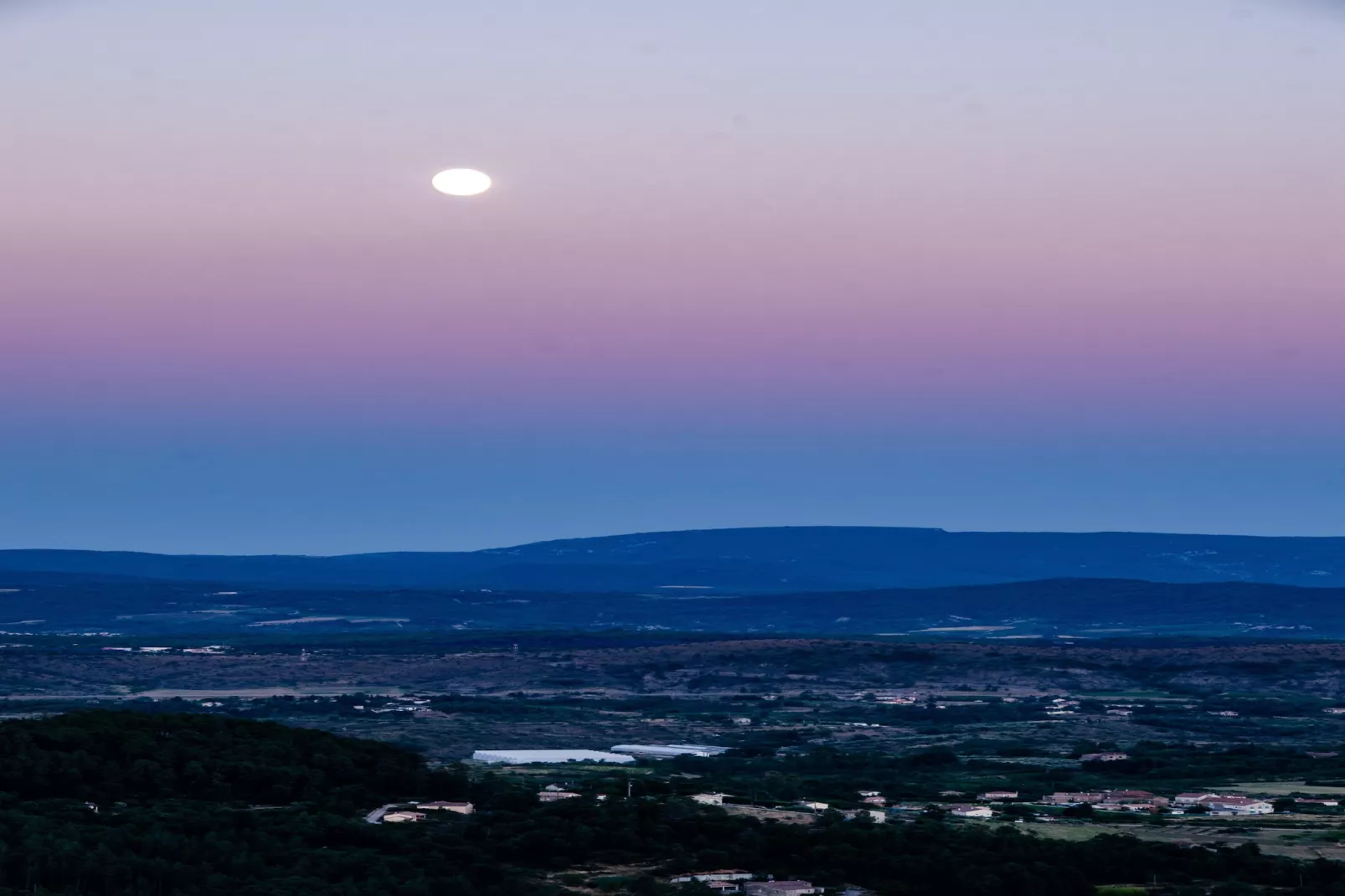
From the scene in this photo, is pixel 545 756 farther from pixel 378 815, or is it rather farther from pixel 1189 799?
pixel 378 815

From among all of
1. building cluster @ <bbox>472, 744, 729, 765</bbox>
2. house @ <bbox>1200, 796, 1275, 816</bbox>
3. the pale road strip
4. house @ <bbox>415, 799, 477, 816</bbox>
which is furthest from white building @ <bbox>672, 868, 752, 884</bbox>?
building cluster @ <bbox>472, 744, 729, 765</bbox>

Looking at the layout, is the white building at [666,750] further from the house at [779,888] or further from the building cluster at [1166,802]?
the house at [779,888]

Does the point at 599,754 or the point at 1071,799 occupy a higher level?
the point at 1071,799

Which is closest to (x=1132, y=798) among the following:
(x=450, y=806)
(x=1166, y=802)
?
(x=1166, y=802)

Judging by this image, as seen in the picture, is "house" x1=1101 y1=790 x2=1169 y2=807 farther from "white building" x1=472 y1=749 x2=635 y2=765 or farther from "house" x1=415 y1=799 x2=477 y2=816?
"white building" x1=472 y1=749 x2=635 y2=765

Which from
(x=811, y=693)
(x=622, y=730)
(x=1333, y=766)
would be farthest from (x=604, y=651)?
(x=1333, y=766)

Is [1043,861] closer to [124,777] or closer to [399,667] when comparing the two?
[124,777]
